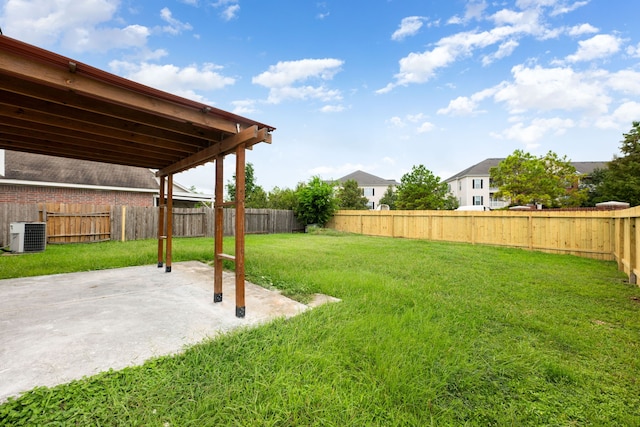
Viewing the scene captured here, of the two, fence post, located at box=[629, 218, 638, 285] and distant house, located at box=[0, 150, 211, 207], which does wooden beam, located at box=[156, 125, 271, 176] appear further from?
distant house, located at box=[0, 150, 211, 207]

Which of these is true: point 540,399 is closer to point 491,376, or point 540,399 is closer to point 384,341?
point 491,376

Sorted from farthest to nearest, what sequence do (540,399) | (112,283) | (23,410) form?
(112,283) → (540,399) → (23,410)

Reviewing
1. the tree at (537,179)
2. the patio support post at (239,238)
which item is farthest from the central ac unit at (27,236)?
the tree at (537,179)

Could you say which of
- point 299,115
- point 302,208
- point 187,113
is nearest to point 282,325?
point 187,113

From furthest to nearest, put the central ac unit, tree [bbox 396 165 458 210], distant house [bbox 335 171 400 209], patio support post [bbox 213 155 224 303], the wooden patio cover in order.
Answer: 1. distant house [bbox 335 171 400 209]
2. tree [bbox 396 165 458 210]
3. the central ac unit
4. patio support post [bbox 213 155 224 303]
5. the wooden patio cover

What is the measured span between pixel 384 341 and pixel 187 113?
284cm

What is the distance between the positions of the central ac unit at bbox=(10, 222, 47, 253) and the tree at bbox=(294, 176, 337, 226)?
1069 centimetres

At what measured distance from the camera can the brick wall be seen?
433 inches

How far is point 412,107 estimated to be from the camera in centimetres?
1166

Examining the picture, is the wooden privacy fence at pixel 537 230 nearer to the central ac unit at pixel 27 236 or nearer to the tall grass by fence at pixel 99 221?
the tall grass by fence at pixel 99 221

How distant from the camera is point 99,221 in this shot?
9.87 meters

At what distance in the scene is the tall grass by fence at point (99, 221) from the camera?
8.41 m

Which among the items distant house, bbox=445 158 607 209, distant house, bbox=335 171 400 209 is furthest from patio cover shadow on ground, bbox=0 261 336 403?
distant house, bbox=335 171 400 209

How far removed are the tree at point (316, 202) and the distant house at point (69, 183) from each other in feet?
18.7
